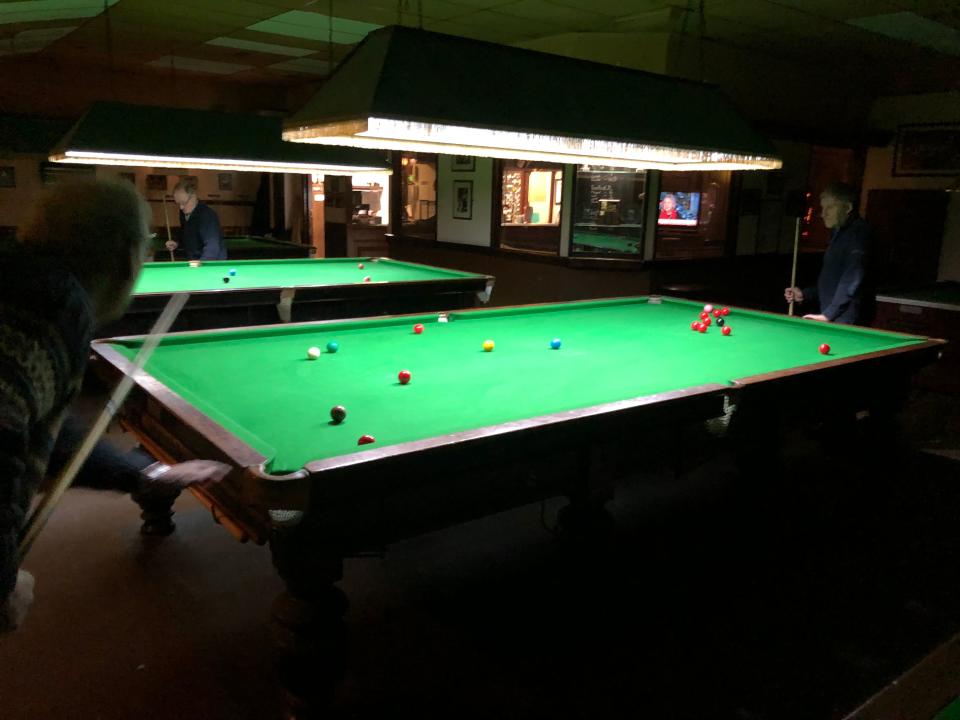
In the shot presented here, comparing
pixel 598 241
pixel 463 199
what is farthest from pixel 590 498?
pixel 463 199

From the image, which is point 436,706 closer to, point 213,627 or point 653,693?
point 653,693

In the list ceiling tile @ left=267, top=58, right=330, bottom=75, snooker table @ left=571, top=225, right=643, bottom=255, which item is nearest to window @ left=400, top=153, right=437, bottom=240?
ceiling tile @ left=267, top=58, right=330, bottom=75

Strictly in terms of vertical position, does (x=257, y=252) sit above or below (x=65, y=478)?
above

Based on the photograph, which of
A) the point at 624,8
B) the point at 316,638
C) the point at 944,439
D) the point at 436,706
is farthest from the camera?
the point at 624,8

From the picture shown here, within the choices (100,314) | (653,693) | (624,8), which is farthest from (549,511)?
(624,8)

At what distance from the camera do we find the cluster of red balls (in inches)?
134

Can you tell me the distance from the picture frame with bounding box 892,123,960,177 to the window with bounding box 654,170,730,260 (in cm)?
193

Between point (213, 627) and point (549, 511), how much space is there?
1.51m

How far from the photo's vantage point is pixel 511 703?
1.98 m

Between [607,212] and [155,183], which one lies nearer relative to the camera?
[607,212]

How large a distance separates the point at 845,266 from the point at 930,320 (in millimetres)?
1278

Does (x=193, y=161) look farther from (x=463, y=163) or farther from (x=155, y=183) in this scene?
(x=155, y=183)

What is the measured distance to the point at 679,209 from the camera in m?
6.88

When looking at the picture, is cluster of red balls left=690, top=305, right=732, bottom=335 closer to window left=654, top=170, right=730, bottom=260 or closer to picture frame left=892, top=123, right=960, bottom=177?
window left=654, top=170, right=730, bottom=260
